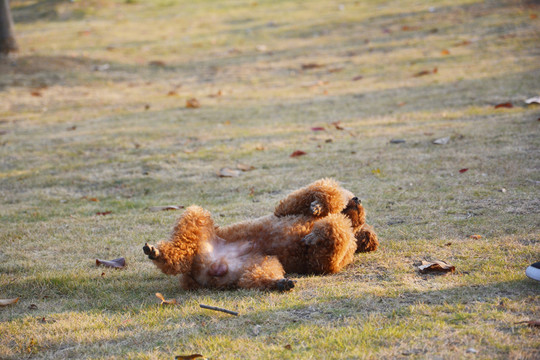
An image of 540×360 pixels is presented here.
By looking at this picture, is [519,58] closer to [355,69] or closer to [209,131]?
[355,69]

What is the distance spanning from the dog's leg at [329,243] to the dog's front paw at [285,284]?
0.35 metres

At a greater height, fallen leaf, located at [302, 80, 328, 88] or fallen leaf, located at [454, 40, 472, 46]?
fallen leaf, located at [454, 40, 472, 46]

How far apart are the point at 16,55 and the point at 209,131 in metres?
9.30

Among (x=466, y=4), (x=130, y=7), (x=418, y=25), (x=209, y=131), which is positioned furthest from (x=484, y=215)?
(x=130, y=7)

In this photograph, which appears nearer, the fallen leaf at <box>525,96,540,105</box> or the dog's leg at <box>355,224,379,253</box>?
the dog's leg at <box>355,224,379,253</box>

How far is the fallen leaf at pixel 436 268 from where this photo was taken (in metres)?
3.95

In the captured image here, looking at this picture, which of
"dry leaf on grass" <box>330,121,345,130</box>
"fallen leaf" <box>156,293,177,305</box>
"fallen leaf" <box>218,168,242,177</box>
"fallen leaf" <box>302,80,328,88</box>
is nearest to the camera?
"fallen leaf" <box>156,293,177,305</box>

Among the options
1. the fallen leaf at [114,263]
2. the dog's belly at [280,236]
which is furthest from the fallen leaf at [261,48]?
the dog's belly at [280,236]

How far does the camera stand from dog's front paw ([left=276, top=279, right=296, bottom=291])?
144 inches

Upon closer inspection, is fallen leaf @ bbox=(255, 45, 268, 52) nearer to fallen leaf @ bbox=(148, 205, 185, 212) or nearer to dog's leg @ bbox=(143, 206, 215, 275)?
fallen leaf @ bbox=(148, 205, 185, 212)

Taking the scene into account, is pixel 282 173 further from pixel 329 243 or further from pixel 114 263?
pixel 329 243

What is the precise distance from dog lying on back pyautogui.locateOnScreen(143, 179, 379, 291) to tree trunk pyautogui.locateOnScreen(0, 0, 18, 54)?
1442cm

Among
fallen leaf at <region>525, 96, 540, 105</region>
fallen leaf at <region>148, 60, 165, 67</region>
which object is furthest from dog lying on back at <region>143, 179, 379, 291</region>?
fallen leaf at <region>148, 60, 165, 67</region>

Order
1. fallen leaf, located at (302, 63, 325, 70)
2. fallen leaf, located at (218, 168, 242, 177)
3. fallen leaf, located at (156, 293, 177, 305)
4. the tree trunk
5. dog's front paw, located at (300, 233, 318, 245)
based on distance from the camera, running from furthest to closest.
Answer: the tree trunk → fallen leaf, located at (302, 63, 325, 70) → fallen leaf, located at (218, 168, 242, 177) → dog's front paw, located at (300, 233, 318, 245) → fallen leaf, located at (156, 293, 177, 305)
